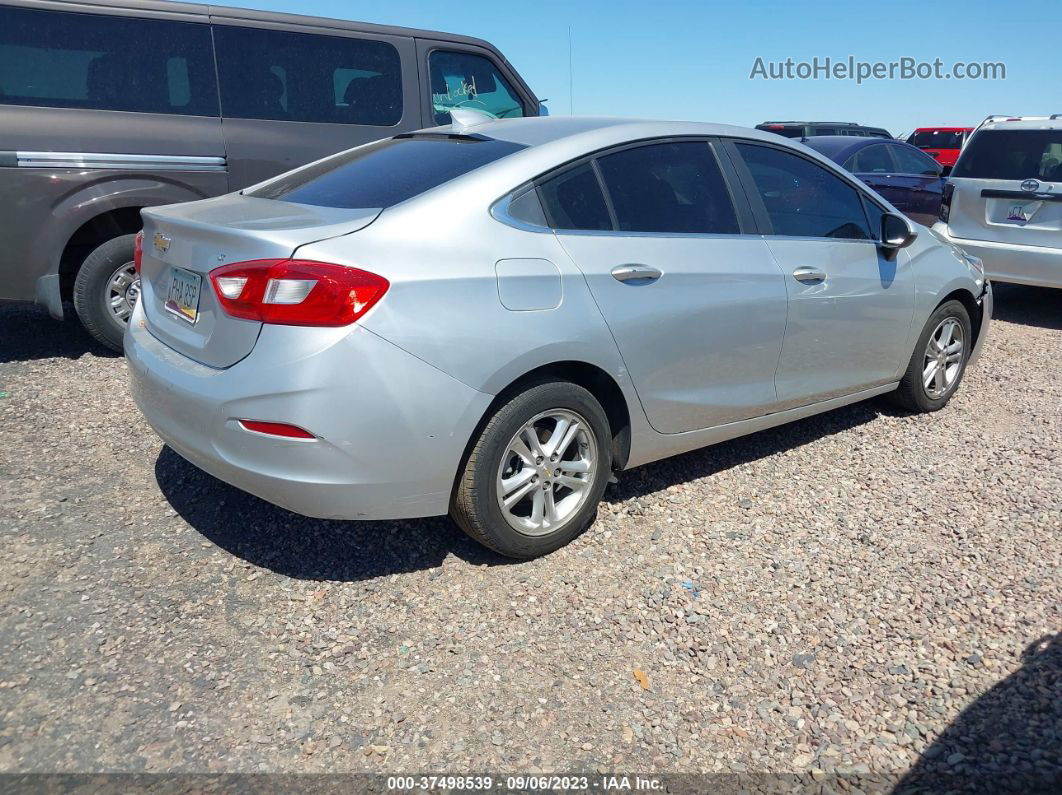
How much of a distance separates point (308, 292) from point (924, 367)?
3.77m

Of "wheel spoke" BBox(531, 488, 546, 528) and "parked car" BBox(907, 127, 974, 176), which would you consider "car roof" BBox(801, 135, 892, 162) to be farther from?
"parked car" BBox(907, 127, 974, 176)

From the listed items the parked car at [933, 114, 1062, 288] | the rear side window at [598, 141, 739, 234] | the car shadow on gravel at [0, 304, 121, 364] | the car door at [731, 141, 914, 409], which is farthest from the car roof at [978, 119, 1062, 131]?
the car shadow on gravel at [0, 304, 121, 364]

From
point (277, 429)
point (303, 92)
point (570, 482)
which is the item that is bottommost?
point (570, 482)

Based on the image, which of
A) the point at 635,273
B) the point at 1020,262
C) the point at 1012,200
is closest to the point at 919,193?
the point at 1012,200

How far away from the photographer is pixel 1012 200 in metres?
7.35

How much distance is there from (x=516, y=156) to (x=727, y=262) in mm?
1056

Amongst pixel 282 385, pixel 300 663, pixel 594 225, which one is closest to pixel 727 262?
pixel 594 225

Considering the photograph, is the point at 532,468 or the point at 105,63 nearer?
the point at 532,468

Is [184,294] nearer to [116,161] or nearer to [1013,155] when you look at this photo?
[116,161]

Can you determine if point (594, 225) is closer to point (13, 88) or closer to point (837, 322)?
point (837, 322)

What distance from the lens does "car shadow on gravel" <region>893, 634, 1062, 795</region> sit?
2324mm

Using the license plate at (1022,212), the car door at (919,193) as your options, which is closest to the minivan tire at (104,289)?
the license plate at (1022,212)

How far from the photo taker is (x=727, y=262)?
145 inches

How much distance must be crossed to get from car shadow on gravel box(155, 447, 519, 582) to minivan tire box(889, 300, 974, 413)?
2836 mm
